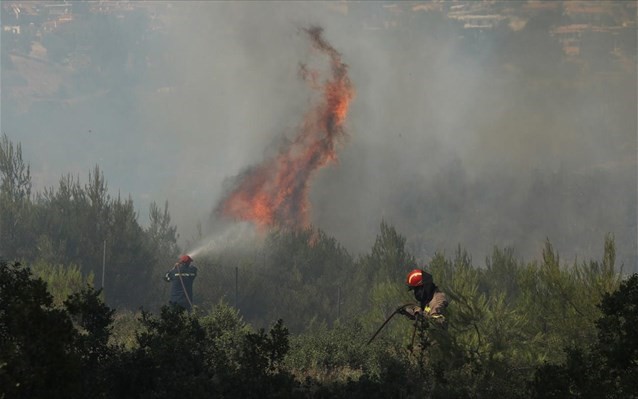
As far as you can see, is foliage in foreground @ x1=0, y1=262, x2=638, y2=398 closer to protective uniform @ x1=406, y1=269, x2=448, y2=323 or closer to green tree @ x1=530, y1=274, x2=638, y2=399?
green tree @ x1=530, y1=274, x2=638, y2=399

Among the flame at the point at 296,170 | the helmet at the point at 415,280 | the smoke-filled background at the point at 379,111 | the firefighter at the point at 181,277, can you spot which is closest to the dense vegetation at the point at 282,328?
the helmet at the point at 415,280

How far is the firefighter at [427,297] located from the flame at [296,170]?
26.6 m

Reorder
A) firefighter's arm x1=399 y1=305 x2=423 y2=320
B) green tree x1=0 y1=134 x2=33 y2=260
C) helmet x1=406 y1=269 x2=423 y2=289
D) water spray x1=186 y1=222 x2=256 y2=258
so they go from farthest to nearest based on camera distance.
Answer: water spray x1=186 y1=222 x2=256 y2=258, green tree x1=0 y1=134 x2=33 y2=260, helmet x1=406 y1=269 x2=423 y2=289, firefighter's arm x1=399 y1=305 x2=423 y2=320

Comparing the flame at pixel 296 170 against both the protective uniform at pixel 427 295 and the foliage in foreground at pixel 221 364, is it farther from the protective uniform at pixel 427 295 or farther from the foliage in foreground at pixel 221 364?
the protective uniform at pixel 427 295

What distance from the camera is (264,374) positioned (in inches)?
430

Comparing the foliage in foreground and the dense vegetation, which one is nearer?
the foliage in foreground

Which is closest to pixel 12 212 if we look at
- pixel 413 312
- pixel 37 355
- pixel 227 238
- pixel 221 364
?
pixel 227 238

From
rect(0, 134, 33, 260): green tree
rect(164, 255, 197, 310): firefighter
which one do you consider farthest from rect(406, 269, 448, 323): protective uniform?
rect(0, 134, 33, 260): green tree

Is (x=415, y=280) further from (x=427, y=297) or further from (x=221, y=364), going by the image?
(x=221, y=364)

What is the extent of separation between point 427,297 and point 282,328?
4.14 metres

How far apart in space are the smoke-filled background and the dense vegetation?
9332mm

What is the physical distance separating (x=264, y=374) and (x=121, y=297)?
21315 mm

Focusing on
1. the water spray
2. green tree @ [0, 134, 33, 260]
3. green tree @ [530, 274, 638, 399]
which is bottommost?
green tree @ [530, 274, 638, 399]

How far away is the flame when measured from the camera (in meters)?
41.1
